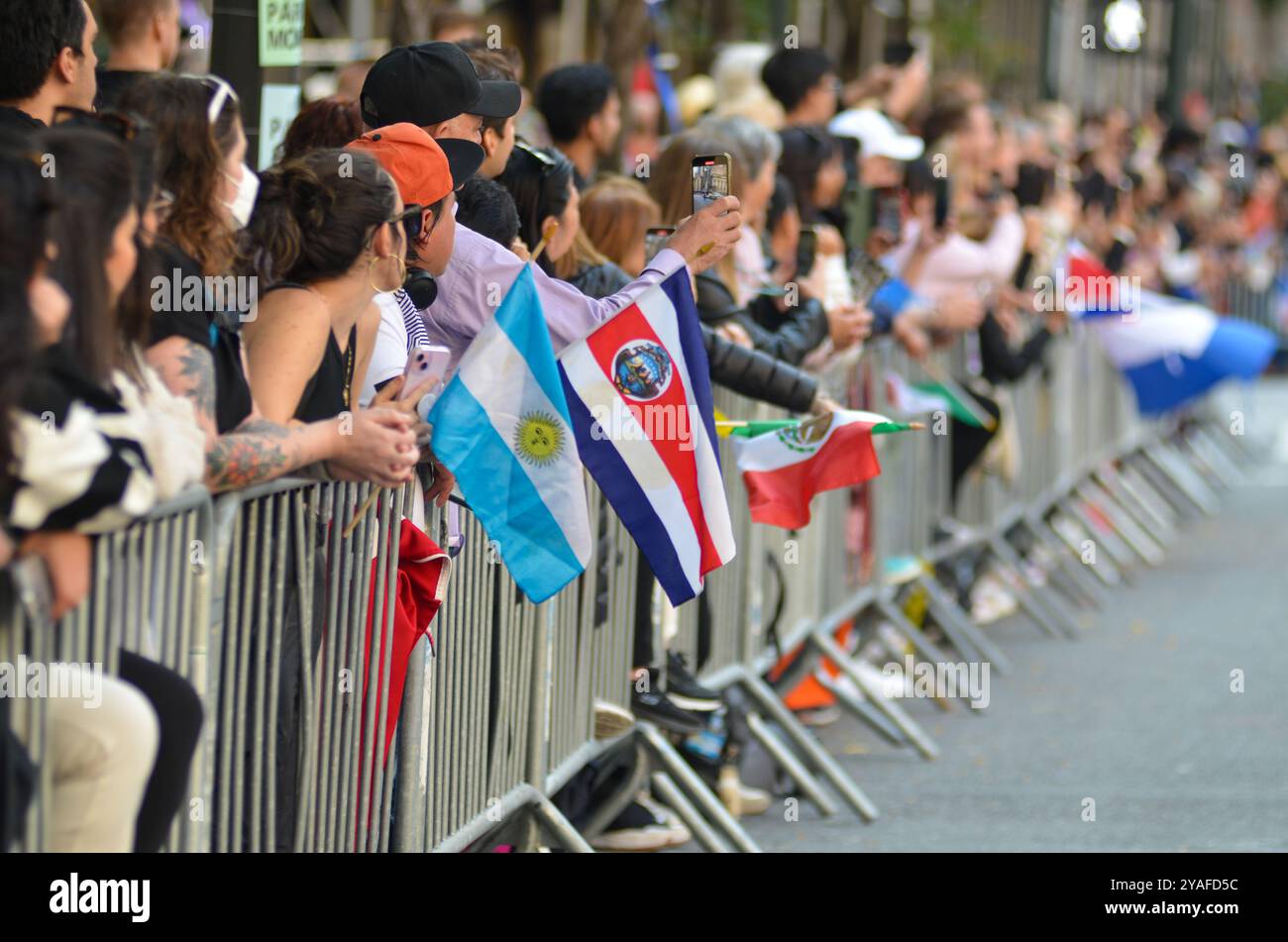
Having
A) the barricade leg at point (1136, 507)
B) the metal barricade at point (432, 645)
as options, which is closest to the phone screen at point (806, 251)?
the metal barricade at point (432, 645)

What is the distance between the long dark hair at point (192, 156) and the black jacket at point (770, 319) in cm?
264

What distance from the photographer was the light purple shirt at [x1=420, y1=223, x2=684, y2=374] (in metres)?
5.41

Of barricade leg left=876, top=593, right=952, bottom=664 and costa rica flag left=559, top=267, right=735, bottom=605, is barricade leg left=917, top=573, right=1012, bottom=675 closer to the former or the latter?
barricade leg left=876, top=593, right=952, bottom=664

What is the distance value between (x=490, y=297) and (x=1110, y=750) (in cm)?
410

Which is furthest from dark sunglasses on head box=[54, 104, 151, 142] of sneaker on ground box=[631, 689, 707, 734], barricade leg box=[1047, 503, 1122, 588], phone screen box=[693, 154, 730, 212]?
barricade leg box=[1047, 503, 1122, 588]

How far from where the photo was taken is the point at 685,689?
22.7ft

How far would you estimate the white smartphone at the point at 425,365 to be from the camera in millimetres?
5082

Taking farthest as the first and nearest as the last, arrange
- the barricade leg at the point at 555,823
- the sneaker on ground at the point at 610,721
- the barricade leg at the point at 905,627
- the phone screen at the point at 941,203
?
the phone screen at the point at 941,203
the barricade leg at the point at 905,627
the sneaker on ground at the point at 610,721
the barricade leg at the point at 555,823

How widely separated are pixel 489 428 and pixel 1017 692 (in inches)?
212

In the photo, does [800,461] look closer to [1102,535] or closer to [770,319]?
[770,319]

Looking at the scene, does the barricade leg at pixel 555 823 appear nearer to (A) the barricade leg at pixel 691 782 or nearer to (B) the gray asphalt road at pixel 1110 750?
(A) the barricade leg at pixel 691 782

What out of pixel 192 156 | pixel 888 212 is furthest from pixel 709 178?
pixel 888 212

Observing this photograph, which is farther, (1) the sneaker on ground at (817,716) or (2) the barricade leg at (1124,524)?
(2) the barricade leg at (1124,524)
